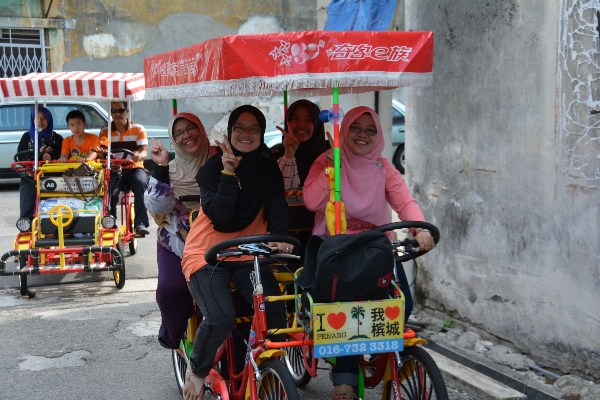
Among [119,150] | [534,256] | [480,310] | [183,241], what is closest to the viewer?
[183,241]

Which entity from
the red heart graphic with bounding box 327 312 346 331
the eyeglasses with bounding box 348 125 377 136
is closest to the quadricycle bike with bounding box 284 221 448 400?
the red heart graphic with bounding box 327 312 346 331

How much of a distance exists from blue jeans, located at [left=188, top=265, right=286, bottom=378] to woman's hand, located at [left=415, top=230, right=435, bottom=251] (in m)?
0.78

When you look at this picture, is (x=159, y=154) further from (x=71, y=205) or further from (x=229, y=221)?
(x=71, y=205)

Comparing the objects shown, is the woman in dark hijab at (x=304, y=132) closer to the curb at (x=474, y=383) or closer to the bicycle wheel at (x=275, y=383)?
the curb at (x=474, y=383)

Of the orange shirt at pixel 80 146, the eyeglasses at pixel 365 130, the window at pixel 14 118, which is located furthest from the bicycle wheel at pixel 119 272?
the window at pixel 14 118

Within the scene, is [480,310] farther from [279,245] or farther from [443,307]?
[279,245]

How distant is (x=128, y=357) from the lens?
590 centimetres

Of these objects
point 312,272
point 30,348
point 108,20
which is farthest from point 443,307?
point 108,20

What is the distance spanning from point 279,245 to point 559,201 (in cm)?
203

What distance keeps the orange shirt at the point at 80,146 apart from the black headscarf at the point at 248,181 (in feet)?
16.7

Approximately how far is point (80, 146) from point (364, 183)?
551 cm

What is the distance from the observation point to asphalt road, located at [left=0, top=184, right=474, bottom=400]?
523 cm

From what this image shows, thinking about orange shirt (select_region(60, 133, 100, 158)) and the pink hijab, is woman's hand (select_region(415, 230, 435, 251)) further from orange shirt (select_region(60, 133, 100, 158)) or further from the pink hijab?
orange shirt (select_region(60, 133, 100, 158))

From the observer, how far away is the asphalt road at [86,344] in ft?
17.2
